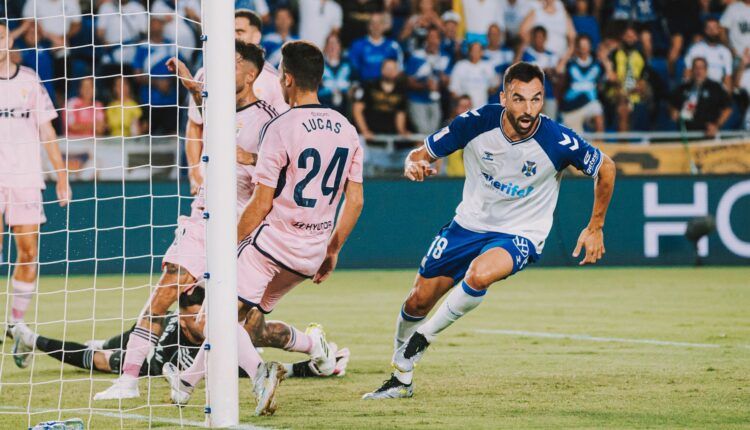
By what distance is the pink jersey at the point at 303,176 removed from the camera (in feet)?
21.5

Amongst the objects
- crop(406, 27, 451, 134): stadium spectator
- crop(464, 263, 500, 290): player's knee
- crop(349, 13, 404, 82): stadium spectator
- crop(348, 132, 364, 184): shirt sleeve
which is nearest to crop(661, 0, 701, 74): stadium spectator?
crop(406, 27, 451, 134): stadium spectator

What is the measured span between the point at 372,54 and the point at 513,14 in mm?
2586

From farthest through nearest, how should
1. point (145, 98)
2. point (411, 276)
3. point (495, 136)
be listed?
point (145, 98)
point (411, 276)
point (495, 136)

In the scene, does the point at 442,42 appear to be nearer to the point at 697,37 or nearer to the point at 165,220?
the point at 697,37

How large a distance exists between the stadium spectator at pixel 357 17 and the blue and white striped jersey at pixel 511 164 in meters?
10.8

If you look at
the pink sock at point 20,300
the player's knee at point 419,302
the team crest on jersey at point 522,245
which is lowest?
the pink sock at point 20,300

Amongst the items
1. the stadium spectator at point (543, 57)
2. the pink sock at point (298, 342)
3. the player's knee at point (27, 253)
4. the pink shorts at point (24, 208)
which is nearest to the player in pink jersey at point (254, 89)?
the pink sock at point (298, 342)

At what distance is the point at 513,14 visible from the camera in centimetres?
1855

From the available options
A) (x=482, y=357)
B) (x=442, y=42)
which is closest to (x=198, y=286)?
(x=482, y=357)

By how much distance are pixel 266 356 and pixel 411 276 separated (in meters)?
6.28

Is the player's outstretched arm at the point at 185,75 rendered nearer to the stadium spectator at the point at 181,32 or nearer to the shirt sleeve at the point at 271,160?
the shirt sleeve at the point at 271,160

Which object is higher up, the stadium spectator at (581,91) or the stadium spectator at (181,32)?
the stadium spectator at (181,32)

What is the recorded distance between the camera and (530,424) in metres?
5.99

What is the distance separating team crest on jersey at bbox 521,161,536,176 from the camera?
7.41 metres
